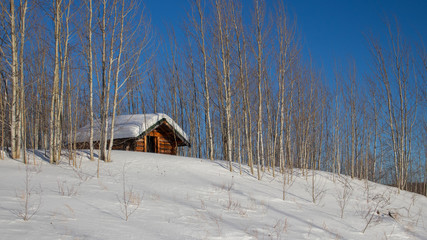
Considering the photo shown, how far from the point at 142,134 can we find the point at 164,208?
1133 cm

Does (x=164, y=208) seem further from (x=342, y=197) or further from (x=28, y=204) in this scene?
(x=342, y=197)

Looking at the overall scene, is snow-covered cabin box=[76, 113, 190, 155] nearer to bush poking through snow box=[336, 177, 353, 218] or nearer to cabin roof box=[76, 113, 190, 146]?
cabin roof box=[76, 113, 190, 146]

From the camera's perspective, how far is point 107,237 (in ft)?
13.4

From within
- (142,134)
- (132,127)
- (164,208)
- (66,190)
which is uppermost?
(132,127)

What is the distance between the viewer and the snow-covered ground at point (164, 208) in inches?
177

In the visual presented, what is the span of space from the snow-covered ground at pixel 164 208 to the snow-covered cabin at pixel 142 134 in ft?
18.1

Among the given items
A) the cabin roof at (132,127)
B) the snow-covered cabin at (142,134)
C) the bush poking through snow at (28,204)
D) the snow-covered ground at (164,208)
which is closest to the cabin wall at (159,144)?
the snow-covered cabin at (142,134)

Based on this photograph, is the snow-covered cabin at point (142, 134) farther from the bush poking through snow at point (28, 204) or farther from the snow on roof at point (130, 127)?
the bush poking through snow at point (28, 204)

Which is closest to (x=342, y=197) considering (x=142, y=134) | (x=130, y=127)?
(x=142, y=134)

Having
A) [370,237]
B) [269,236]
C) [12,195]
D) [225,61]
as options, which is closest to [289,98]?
[225,61]

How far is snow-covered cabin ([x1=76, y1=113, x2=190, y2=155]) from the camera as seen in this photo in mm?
16812

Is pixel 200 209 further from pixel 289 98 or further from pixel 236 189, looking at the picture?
pixel 289 98

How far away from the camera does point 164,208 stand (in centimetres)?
604

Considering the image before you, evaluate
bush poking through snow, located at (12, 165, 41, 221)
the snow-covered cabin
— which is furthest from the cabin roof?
bush poking through snow, located at (12, 165, 41, 221)
